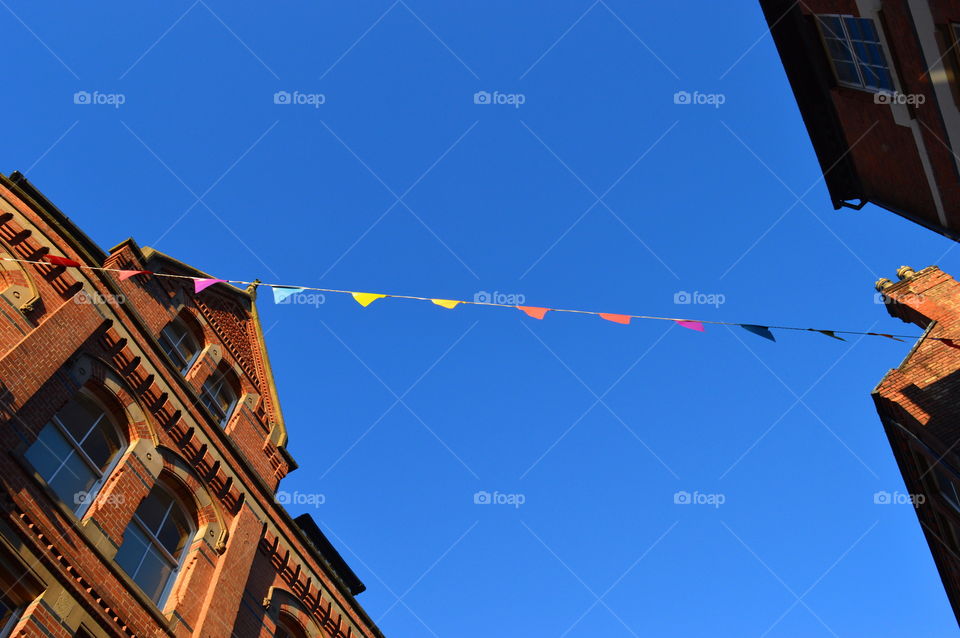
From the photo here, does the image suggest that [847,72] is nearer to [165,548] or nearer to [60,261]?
[60,261]

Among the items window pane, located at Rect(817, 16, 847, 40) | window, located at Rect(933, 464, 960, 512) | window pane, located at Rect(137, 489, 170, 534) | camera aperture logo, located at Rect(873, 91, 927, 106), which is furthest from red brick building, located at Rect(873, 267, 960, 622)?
window pane, located at Rect(137, 489, 170, 534)

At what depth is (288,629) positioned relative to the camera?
48.0ft

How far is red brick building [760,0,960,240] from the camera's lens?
9.95 meters

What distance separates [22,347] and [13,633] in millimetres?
4103

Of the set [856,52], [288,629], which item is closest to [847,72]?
[856,52]

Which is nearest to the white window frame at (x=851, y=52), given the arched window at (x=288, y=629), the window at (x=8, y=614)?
the window at (x=8, y=614)

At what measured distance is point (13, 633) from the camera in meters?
8.52

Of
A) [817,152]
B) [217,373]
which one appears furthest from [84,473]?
[817,152]

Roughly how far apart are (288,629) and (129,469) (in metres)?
5.57

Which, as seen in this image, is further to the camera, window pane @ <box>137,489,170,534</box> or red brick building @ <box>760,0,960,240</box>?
window pane @ <box>137,489,170,534</box>

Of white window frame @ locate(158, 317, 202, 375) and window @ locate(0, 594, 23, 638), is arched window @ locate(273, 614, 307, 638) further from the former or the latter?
window @ locate(0, 594, 23, 638)

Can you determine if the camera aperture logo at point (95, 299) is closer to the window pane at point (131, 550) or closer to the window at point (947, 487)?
the window pane at point (131, 550)

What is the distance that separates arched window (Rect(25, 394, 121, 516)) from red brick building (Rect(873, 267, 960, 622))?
1714cm

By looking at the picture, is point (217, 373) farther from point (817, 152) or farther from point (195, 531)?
point (817, 152)
